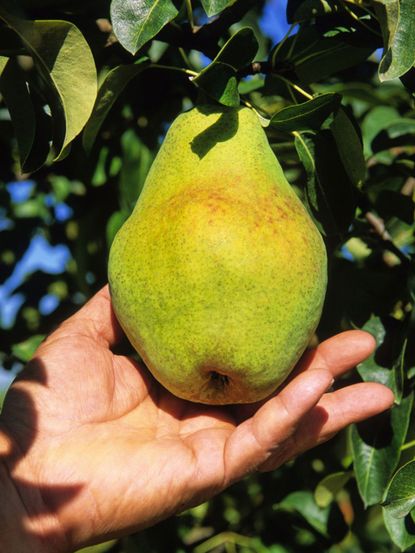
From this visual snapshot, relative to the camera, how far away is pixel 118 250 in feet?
5.06

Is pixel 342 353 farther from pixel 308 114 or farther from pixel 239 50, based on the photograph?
pixel 239 50

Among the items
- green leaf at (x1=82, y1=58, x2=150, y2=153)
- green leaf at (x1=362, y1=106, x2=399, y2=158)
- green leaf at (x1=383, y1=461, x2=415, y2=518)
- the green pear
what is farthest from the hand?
green leaf at (x1=362, y1=106, x2=399, y2=158)

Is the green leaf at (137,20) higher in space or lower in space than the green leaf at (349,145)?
higher

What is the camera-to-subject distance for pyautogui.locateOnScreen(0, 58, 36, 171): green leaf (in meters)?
1.47

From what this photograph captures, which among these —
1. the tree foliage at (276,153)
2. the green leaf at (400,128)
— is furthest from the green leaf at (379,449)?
the green leaf at (400,128)

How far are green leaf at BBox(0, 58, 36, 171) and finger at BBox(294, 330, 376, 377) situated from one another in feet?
2.67

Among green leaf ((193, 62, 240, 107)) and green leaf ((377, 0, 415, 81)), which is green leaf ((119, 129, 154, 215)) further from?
green leaf ((377, 0, 415, 81))

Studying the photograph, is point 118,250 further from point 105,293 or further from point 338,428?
point 338,428

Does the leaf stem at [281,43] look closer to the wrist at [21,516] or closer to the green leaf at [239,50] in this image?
the green leaf at [239,50]

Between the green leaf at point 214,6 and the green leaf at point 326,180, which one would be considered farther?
the green leaf at point 326,180

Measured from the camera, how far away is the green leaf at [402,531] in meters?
1.69

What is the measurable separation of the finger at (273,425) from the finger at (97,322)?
1.61 feet

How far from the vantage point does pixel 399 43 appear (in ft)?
4.58

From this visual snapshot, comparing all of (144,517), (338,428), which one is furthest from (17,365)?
(338,428)
